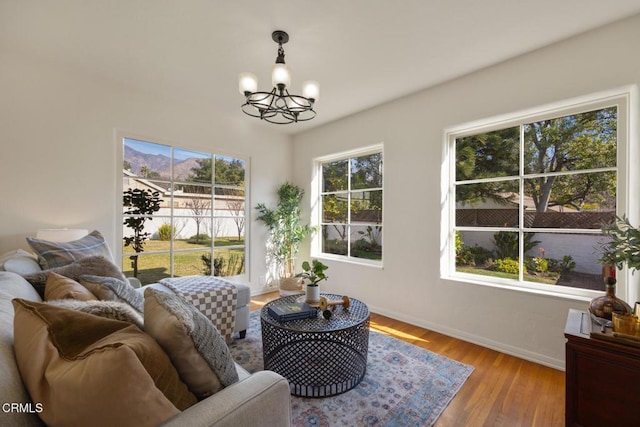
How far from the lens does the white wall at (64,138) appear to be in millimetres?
2479

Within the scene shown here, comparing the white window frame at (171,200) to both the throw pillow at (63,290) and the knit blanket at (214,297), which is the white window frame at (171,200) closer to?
the knit blanket at (214,297)

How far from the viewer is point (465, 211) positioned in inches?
114

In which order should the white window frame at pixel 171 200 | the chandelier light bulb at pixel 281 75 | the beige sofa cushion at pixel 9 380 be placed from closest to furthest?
the beige sofa cushion at pixel 9 380, the chandelier light bulb at pixel 281 75, the white window frame at pixel 171 200

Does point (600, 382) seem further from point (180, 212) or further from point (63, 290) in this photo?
point (180, 212)

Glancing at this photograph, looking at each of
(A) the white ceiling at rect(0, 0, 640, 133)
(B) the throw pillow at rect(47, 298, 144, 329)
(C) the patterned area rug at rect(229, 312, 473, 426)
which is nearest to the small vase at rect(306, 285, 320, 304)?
(C) the patterned area rug at rect(229, 312, 473, 426)

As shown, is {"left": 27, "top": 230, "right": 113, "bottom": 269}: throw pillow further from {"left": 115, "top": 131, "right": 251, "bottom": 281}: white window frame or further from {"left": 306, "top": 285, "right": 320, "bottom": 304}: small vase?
{"left": 306, "top": 285, "right": 320, "bottom": 304}: small vase

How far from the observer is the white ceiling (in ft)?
6.19

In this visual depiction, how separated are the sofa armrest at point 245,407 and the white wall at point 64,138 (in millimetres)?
2937

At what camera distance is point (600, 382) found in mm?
1365

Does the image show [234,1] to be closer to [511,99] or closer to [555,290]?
[511,99]

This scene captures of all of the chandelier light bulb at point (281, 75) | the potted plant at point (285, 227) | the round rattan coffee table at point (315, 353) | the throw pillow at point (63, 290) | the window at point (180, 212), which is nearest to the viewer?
the throw pillow at point (63, 290)

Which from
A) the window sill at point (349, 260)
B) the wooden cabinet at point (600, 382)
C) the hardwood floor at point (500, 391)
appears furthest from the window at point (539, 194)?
the wooden cabinet at point (600, 382)

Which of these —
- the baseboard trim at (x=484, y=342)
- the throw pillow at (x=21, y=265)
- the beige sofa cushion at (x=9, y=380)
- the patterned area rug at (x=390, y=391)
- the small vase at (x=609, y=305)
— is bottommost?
the patterned area rug at (x=390, y=391)

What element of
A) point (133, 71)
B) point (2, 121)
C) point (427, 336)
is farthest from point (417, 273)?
point (2, 121)
